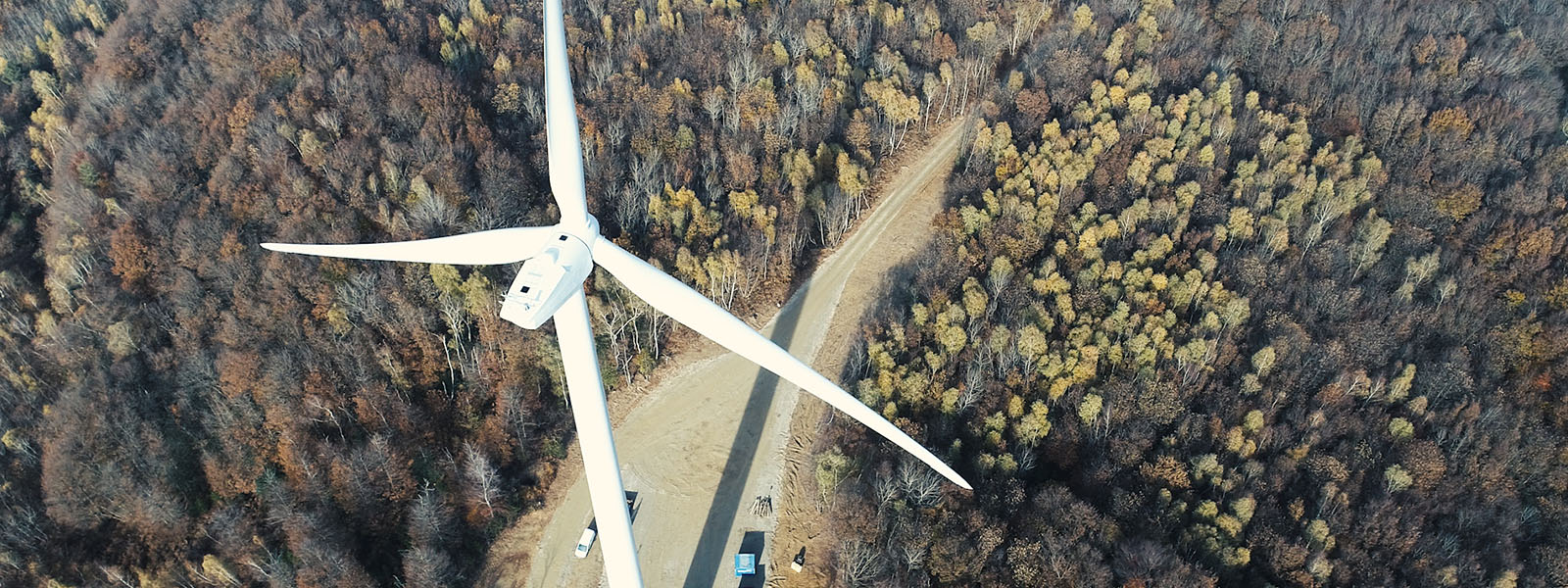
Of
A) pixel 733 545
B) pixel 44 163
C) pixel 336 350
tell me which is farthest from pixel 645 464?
pixel 44 163

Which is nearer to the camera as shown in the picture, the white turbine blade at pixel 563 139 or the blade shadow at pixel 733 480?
the white turbine blade at pixel 563 139

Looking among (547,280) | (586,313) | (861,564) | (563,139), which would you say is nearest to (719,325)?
(586,313)

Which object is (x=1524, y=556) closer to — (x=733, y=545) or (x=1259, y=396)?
(x=1259, y=396)

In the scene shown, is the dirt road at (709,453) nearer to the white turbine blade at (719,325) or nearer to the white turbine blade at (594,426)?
the white turbine blade at (594,426)

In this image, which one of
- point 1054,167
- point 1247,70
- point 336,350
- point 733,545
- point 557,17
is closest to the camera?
point 557,17

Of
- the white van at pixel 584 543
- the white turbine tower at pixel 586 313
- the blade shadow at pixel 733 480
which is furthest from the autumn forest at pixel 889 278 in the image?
the white turbine tower at pixel 586 313

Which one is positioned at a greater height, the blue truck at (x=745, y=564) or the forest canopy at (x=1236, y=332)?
the forest canopy at (x=1236, y=332)
